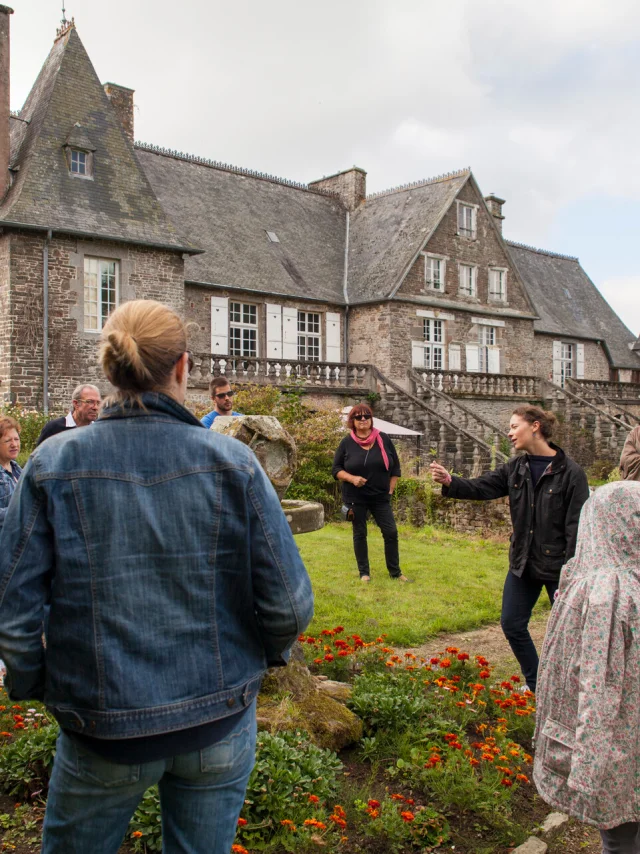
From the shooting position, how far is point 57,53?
19797mm

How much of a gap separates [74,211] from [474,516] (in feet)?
38.6

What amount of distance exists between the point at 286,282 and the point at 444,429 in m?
7.22

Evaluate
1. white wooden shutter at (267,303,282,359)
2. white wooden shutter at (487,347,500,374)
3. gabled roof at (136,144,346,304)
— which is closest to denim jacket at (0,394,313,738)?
gabled roof at (136,144,346,304)

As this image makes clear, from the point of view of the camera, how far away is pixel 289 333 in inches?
961

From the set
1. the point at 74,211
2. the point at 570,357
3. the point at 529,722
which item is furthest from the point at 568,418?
the point at 529,722

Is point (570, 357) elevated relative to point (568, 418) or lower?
elevated

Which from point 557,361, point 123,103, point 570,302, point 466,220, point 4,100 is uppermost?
point 123,103

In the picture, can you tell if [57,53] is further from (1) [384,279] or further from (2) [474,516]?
(2) [474,516]

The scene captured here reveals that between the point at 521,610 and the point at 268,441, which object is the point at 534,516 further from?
the point at 268,441

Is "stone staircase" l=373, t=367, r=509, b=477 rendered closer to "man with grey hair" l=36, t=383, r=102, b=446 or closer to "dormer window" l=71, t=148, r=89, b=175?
"dormer window" l=71, t=148, r=89, b=175

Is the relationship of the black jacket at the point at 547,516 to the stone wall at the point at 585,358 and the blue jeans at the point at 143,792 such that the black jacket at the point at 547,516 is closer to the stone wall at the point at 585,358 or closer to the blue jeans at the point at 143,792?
the blue jeans at the point at 143,792

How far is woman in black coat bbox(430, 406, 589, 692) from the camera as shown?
489 cm

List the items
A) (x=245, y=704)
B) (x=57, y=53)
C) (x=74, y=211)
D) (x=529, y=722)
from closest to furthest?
(x=245, y=704), (x=529, y=722), (x=74, y=211), (x=57, y=53)

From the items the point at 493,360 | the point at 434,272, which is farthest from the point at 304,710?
the point at 493,360
